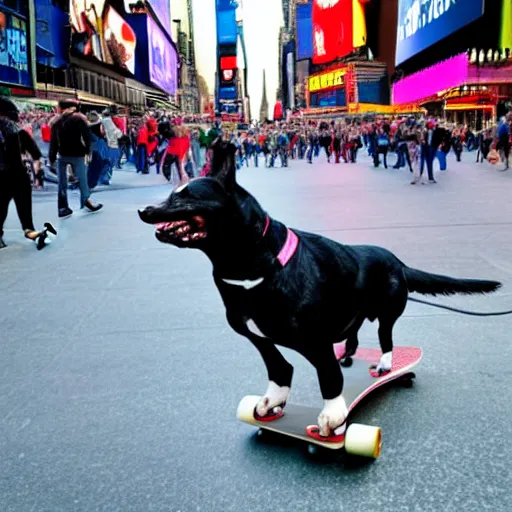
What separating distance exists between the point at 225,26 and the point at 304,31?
64303mm

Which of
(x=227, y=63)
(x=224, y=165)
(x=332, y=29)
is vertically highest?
(x=227, y=63)

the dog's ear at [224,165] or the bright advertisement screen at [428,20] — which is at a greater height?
the bright advertisement screen at [428,20]

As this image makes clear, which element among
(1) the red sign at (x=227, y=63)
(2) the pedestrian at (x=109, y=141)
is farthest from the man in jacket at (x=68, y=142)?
(1) the red sign at (x=227, y=63)

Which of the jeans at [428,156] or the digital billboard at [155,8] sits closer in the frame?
the jeans at [428,156]

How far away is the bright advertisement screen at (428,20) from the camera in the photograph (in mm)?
35250

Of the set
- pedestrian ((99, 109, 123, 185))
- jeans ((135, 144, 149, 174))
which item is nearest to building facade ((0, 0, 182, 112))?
pedestrian ((99, 109, 123, 185))

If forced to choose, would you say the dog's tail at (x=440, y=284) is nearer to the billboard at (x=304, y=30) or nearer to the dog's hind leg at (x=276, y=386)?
the dog's hind leg at (x=276, y=386)

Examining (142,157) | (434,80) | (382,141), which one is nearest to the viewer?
(142,157)

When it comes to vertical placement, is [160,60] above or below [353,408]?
above

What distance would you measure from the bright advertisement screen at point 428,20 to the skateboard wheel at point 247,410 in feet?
114

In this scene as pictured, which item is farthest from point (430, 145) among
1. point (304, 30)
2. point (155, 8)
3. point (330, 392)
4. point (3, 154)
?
point (304, 30)

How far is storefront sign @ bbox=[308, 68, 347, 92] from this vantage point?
88812mm

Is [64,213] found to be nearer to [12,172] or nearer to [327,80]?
[12,172]

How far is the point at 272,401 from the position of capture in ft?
8.96
